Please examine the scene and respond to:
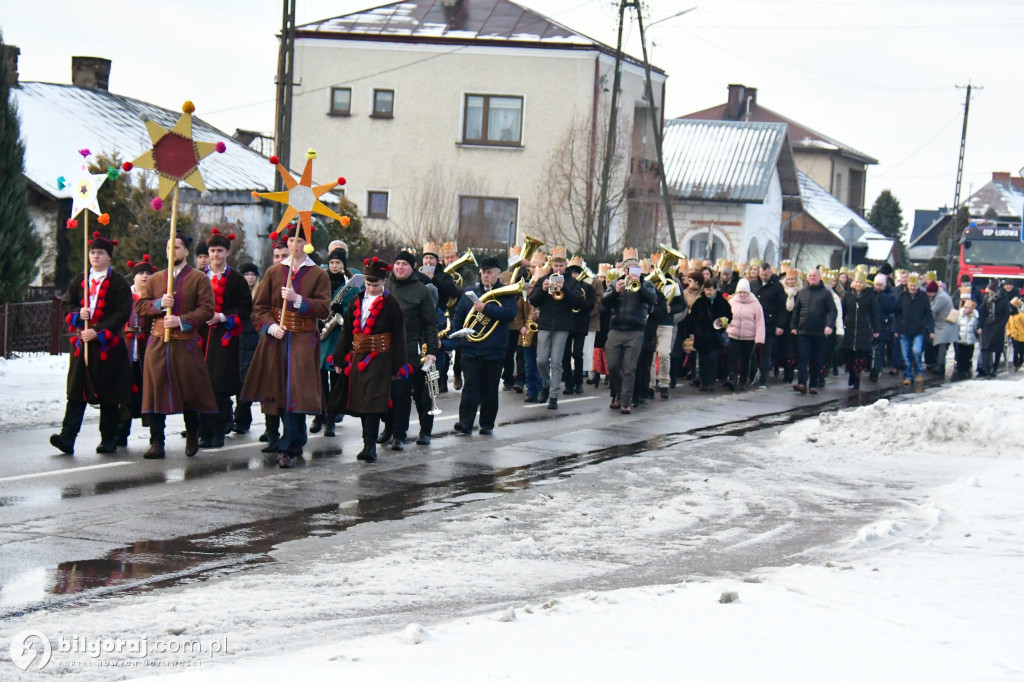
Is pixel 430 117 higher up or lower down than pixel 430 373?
higher up

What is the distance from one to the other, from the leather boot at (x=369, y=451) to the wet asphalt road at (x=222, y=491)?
5.7 inches

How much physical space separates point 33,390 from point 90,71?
22218 mm

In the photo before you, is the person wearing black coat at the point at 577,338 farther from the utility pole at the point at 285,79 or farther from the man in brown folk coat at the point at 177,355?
the utility pole at the point at 285,79

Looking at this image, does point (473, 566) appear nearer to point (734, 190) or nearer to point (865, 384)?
point (865, 384)

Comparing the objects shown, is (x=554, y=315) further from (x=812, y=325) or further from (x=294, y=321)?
(x=294, y=321)

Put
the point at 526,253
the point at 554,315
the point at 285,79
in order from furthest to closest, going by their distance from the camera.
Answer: the point at 285,79
the point at 526,253
the point at 554,315

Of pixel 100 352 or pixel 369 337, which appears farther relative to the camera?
pixel 369 337

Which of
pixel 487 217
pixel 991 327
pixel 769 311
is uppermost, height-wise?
pixel 487 217

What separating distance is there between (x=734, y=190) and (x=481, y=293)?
34464 millimetres

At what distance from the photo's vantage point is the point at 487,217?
137ft

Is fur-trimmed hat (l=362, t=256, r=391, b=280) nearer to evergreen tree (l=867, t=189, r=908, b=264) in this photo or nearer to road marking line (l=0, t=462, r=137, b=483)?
road marking line (l=0, t=462, r=137, b=483)

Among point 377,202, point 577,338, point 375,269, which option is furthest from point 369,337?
point 377,202

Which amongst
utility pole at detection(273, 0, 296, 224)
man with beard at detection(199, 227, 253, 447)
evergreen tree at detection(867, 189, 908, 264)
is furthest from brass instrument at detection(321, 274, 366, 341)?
evergreen tree at detection(867, 189, 908, 264)

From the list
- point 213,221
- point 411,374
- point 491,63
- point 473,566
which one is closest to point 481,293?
point 411,374
